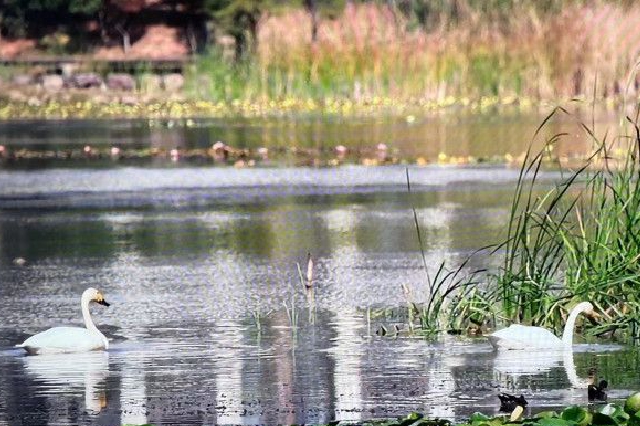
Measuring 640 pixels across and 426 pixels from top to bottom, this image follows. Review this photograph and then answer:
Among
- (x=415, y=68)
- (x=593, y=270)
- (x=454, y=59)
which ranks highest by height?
(x=454, y=59)

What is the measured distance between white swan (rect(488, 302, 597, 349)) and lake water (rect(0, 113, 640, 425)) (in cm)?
15

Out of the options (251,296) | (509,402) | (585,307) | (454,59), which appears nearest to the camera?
(509,402)

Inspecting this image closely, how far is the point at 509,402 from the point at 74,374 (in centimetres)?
287

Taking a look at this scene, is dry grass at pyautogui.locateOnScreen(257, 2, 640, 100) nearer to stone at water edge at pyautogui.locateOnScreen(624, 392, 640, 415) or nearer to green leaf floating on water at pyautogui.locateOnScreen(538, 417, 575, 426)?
stone at water edge at pyautogui.locateOnScreen(624, 392, 640, 415)

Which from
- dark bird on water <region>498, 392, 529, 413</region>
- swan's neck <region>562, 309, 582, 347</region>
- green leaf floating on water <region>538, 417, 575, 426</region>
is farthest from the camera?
swan's neck <region>562, 309, 582, 347</region>

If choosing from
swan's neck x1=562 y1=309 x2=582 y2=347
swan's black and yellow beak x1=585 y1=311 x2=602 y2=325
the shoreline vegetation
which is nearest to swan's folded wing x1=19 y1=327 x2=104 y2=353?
swan's neck x1=562 y1=309 x2=582 y2=347

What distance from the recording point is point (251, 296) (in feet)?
49.9

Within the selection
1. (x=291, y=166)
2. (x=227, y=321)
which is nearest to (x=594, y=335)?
(x=227, y=321)

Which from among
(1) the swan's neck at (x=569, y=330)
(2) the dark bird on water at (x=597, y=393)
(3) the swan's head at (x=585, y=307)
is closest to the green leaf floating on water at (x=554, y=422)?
(2) the dark bird on water at (x=597, y=393)

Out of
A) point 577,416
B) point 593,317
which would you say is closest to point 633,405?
point 577,416

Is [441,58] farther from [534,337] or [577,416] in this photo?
[577,416]

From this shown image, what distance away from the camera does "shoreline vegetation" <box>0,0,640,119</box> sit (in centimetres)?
3931

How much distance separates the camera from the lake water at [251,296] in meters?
10.5

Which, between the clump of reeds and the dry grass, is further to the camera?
the dry grass
